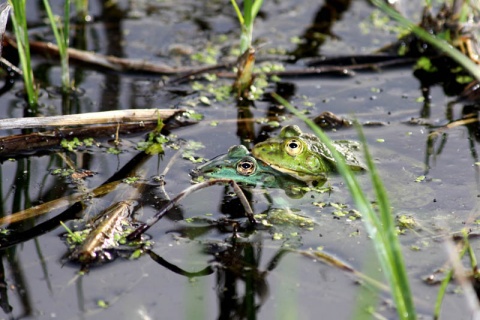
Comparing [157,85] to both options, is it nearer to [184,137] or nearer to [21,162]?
[184,137]

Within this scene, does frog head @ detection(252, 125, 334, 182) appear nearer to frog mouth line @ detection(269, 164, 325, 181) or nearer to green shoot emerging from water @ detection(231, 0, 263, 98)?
frog mouth line @ detection(269, 164, 325, 181)

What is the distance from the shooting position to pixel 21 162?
452 cm

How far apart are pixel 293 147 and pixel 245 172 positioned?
34 cm

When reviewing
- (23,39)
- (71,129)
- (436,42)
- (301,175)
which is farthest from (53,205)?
(436,42)

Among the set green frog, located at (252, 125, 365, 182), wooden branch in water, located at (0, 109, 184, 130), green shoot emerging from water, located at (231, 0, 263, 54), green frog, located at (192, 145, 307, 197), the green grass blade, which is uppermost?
green shoot emerging from water, located at (231, 0, 263, 54)

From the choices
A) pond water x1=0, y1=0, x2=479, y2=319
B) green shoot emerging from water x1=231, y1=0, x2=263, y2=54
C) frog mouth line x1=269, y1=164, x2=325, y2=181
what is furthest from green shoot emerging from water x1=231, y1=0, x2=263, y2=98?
frog mouth line x1=269, y1=164, x2=325, y2=181

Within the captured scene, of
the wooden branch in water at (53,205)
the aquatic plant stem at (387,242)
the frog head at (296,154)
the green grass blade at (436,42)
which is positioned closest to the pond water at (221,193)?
the wooden branch in water at (53,205)

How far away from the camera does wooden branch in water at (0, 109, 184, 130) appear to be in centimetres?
437

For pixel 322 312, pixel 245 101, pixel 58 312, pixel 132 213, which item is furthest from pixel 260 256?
pixel 245 101

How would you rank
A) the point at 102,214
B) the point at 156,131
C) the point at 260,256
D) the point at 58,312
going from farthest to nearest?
the point at 156,131 → the point at 102,214 → the point at 260,256 → the point at 58,312

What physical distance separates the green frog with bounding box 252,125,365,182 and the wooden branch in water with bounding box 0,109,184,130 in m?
0.92

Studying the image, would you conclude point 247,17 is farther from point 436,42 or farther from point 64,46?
point 436,42

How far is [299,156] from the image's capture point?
14.2ft

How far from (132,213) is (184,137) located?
1142mm
